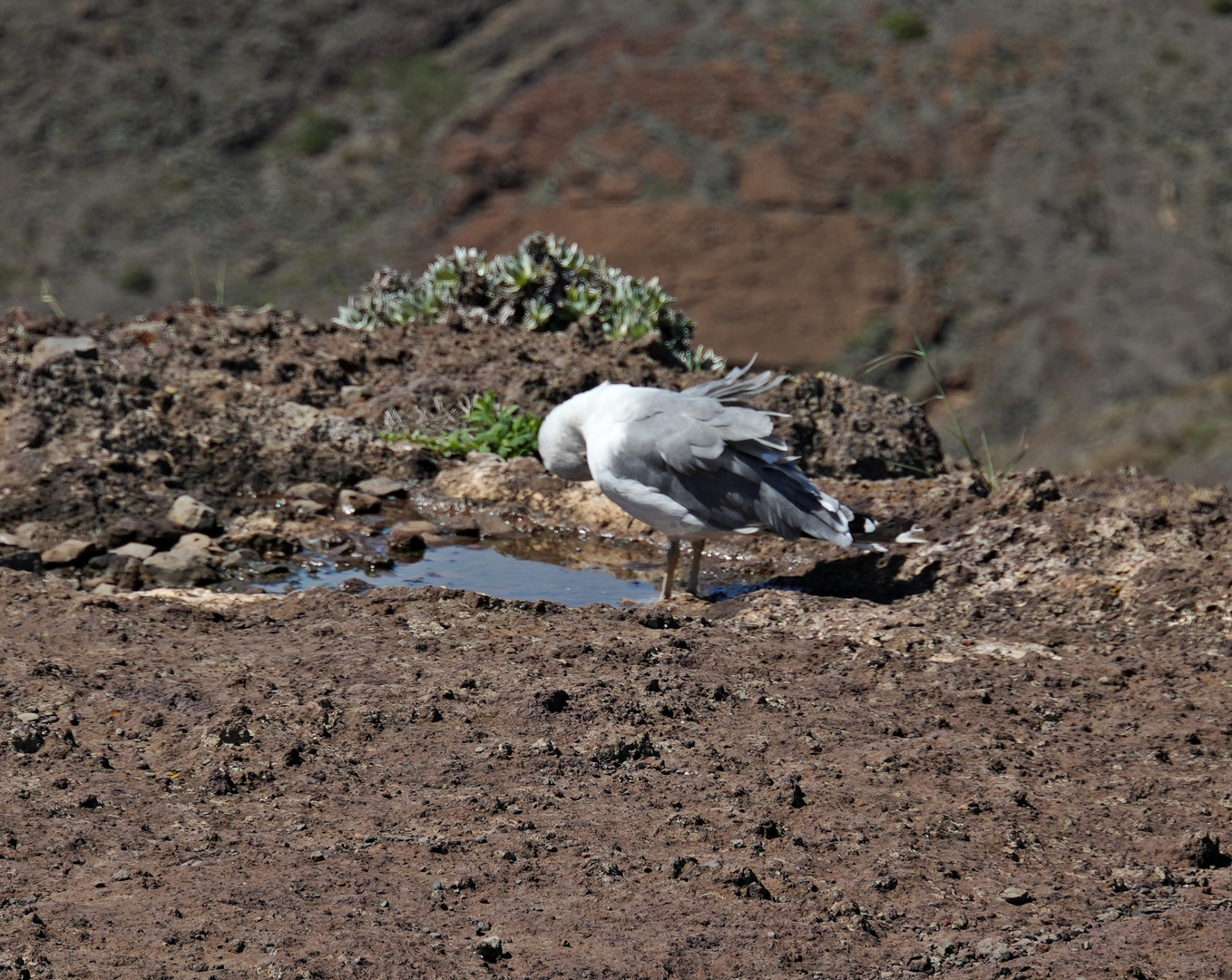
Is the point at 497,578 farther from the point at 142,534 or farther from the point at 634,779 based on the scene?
the point at 634,779

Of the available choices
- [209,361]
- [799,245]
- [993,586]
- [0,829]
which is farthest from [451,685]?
[799,245]

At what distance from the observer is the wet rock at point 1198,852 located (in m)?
4.00

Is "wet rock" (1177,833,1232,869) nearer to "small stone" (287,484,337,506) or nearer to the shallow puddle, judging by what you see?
the shallow puddle

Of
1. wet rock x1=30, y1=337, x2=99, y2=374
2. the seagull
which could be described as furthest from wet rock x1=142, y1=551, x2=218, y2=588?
wet rock x1=30, y1=337, x2=99, y2=374

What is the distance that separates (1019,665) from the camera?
18.0 ft

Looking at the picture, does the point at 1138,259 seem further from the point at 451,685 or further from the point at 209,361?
the point at 451,685

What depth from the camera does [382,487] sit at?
8.29 meters

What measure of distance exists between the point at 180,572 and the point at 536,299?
14.3 feet

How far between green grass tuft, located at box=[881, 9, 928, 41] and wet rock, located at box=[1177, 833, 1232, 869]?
85.2 ft

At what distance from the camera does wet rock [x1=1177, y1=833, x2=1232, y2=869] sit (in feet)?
13.1

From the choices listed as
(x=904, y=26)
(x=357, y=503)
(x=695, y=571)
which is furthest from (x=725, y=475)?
Answer: (x=904, y=26)

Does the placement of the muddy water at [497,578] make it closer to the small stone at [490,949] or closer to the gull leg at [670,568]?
the gull leg at [670,568]

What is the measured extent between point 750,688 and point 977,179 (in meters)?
23.1

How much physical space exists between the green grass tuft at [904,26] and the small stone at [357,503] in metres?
22.6
